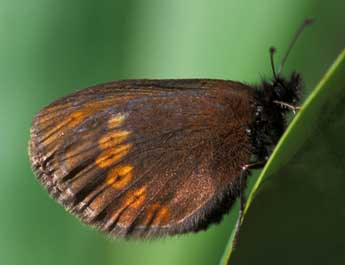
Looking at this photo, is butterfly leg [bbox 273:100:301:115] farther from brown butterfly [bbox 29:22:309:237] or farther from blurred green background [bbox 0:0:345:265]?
blurred green background [bbox 0:0:345:265]

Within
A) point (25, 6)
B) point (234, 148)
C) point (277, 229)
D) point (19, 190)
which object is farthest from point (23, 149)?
point (277, 229)

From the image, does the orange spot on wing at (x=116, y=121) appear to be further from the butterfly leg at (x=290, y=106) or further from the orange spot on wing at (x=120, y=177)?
the butterfly leg at (x=290, y=106)

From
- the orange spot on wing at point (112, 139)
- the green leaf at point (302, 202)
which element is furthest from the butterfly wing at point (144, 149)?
the green leaf at point (302, 202)

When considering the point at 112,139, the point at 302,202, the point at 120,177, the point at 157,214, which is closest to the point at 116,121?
the point at 112,139

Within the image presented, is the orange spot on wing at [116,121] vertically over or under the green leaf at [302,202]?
under

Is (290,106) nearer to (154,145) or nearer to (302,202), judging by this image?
(154,145)

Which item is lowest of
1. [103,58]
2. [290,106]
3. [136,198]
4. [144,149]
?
[136,198]

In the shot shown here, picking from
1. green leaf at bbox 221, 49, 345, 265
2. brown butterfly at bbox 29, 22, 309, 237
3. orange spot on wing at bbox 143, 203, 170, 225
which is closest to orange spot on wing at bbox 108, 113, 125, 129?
brown butterfly at bbox 29, 22, 309, 237
